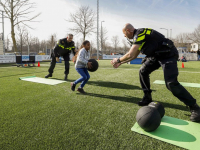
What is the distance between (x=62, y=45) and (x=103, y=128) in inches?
224

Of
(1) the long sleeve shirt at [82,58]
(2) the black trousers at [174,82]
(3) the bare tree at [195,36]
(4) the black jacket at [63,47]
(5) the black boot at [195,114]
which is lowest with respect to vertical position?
(5) the black boot at [195,114]

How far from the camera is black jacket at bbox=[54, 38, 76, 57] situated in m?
7.19

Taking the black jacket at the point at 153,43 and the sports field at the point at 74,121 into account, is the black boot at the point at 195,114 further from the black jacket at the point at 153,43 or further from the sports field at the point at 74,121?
the black jacket at the point at 153,43

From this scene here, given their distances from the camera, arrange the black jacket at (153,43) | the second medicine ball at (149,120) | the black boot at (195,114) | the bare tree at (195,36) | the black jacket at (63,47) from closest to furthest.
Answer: the second medicine ball at (149,120), the black boot at (195,114), the black jacket at (153,43), the black jacket at (63,47), the bare tree at (195,36)

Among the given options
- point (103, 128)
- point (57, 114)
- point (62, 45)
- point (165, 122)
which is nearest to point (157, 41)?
point (165, 122)

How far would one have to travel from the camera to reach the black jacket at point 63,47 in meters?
7.19

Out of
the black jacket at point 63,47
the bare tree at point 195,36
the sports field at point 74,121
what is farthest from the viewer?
the bare tree at point 195,36

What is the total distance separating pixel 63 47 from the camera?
7285 millimetres

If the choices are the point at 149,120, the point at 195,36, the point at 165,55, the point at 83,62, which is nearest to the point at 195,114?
the point at 149,120

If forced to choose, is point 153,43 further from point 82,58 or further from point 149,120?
point 82,58

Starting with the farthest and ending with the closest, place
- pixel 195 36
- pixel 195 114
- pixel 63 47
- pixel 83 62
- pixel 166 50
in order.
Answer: pixel 195 36
pixel 63 47
pixel 83 62
pixel 166 50
pixel 195 114

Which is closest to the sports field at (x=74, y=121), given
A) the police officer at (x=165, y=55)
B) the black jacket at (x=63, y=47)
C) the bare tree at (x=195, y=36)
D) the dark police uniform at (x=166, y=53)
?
the police officer at (x=165, y=55)

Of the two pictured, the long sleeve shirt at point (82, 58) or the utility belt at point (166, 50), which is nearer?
the utility belt at point (166, 50)

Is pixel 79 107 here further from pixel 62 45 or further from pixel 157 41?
pixel 62 45
